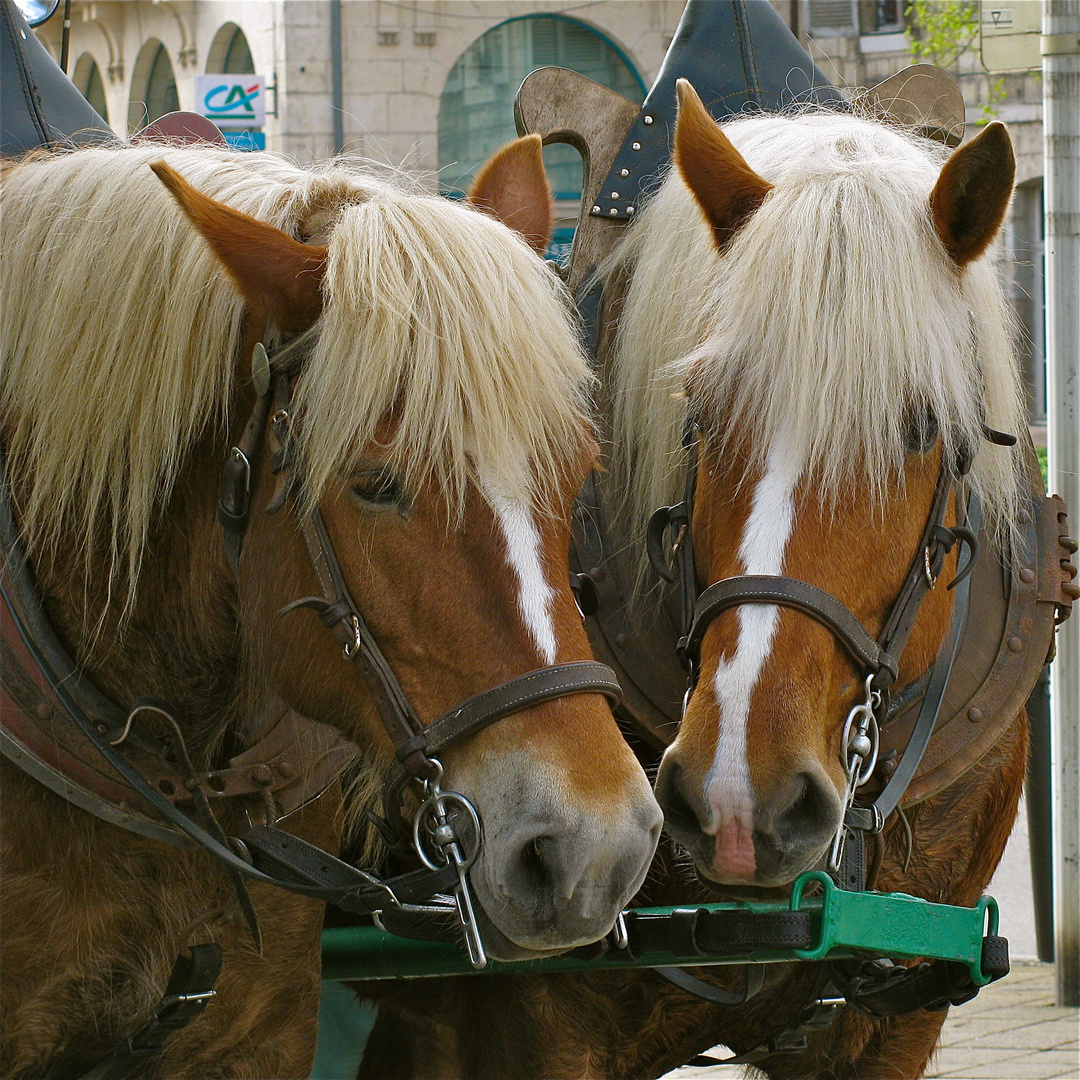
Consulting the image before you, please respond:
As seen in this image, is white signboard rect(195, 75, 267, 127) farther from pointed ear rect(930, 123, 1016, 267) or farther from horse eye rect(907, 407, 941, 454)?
horse eye rect(907, 407, 941, 454)

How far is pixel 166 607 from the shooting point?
199 cm

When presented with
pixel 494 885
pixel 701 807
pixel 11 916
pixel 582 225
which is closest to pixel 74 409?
pixel 11 916

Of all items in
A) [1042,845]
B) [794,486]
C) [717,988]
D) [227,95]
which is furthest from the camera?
[227,95]

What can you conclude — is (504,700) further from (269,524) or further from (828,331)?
(828,331)

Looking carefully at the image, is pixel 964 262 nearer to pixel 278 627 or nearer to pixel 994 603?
pixel 994 603

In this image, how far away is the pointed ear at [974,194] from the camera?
208 cm

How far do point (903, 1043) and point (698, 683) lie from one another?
1056 mm

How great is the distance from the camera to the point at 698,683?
2.01 m

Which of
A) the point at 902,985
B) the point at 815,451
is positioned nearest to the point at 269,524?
the point at 815,451

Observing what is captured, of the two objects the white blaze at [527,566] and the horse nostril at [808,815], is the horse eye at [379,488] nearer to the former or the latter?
the white blaze at [527,566]

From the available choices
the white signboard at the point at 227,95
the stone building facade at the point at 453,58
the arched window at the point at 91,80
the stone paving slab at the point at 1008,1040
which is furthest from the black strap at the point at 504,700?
the arched window at the point at 91,80

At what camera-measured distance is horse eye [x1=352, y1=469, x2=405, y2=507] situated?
1746mm

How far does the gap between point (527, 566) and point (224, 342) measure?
53cm

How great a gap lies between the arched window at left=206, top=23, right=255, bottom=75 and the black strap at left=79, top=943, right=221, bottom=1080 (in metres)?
10.9
